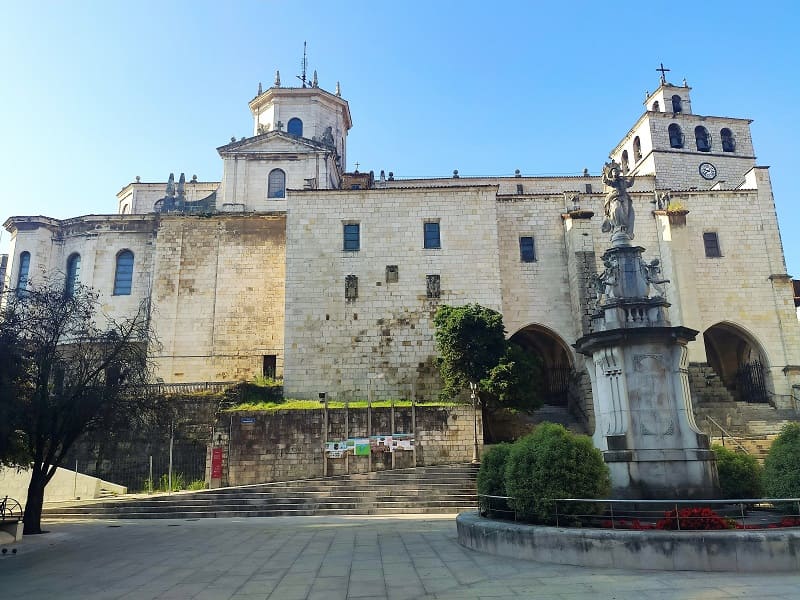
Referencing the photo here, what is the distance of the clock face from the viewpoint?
133 feet

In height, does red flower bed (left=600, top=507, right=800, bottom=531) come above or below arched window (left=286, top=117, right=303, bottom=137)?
below

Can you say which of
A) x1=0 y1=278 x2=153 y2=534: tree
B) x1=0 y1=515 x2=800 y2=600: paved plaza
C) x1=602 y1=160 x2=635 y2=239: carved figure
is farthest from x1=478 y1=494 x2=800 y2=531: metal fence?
x1=0 y1=278 x2=153 y2=534: tree

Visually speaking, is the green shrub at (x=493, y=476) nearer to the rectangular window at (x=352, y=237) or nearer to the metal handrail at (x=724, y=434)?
the metal handrail at (x=724, y=434)

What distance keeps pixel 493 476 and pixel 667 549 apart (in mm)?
3707

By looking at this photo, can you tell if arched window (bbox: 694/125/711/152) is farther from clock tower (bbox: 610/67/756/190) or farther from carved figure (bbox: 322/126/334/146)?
carved figure (bbox: 322/126/334/146)

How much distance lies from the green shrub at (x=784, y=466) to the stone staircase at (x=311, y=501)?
9987mm

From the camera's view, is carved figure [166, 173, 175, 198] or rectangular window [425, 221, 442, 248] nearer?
rectangular window [425, 221, 442, 248]

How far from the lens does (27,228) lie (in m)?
35.4

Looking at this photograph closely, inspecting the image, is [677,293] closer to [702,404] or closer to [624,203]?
[702,404]

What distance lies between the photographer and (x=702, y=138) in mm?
41875

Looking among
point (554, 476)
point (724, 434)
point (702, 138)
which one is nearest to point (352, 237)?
point (724, 434)

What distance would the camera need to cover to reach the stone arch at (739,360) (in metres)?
29.0

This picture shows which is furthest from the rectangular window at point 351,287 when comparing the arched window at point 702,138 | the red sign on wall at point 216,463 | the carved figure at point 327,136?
the arched window at point 702,138

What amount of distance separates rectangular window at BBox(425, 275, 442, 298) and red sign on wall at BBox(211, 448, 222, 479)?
38.8ft
